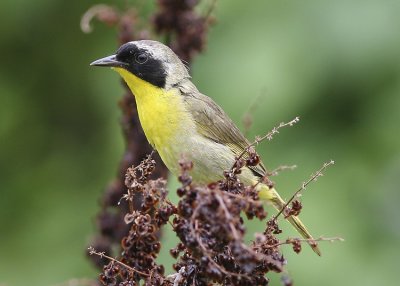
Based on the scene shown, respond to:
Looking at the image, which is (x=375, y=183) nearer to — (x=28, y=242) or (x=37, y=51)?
(x=28, y=242)

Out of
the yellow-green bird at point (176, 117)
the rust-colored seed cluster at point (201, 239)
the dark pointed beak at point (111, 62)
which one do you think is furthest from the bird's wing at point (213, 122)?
the rust-colored seed cluster at point (201, 239)

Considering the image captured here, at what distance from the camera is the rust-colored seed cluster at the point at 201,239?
2.80 meters

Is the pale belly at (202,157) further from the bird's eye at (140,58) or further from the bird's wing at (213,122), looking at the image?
the bird's eye at (140,58)

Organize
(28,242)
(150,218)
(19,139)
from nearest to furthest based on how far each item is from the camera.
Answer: (150,218) < (28,242) < (19,139)

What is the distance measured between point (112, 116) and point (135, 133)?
1337 mm

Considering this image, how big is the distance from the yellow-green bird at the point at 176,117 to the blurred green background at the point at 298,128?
0.38 m

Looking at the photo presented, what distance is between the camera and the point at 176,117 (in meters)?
4.86

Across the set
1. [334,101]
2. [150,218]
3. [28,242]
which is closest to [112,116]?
[28,242]

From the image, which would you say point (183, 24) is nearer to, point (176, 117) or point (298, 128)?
point (176, 117)

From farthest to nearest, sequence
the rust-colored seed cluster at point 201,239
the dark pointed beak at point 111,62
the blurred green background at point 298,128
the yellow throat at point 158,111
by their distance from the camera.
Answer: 1. the blurred green background at point 298,128
2. the yellow throat at point 158,111
3. the dark pointed beak at point 111,62
4. the rust-colored seed cluster at point 201,239

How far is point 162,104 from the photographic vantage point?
4.87 metres

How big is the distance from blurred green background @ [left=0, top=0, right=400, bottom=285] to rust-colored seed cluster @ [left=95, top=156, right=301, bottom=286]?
77.2 inches

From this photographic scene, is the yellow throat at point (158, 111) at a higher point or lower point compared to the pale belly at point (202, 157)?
higher

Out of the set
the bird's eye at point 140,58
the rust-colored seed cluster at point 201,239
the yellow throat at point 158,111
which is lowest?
the rust-colored seed cluster at point 201,239
